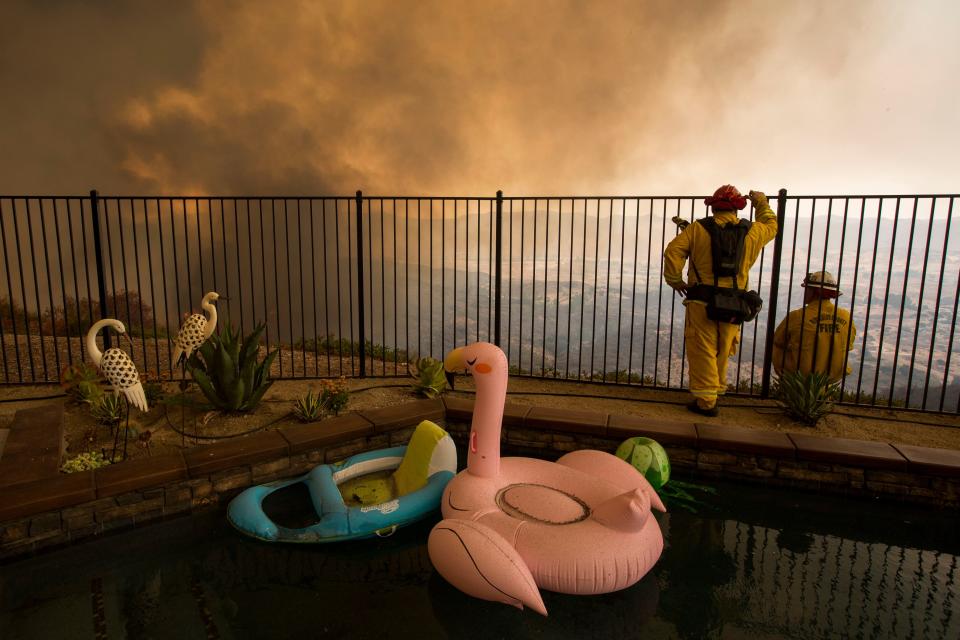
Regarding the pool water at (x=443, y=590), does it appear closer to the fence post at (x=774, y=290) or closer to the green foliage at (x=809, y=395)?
the green foliage at (x=809, y=395)

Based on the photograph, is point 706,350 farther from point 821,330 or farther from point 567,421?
point 567,421

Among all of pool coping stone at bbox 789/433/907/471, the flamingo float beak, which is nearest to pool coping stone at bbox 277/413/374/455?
the flamingo float beak

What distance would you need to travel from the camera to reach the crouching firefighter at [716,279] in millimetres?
4379

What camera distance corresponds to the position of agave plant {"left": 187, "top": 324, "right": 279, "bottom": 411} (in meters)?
4.20

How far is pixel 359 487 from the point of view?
352 cm

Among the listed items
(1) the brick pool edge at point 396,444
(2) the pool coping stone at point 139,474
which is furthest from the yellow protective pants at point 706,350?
(2) the pool coping stone at point 139,474

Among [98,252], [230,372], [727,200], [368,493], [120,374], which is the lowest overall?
[368,493]

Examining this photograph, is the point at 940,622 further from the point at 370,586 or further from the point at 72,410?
the point at 72,410

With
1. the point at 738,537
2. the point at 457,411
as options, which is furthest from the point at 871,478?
the point at 457,411

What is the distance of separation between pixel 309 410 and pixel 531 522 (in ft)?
7.58

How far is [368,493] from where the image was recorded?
3482mm

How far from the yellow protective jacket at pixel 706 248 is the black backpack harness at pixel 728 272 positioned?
0.05 meters

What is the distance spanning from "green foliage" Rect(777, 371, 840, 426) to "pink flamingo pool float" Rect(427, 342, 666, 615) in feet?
6.77

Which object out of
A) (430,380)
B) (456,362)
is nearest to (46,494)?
(456,362)
